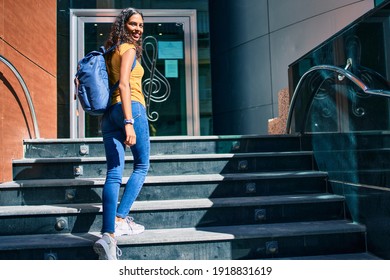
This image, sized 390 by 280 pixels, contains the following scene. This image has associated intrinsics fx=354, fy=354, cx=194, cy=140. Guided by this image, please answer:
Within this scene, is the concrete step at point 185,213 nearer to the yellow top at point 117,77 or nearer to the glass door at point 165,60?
the yellow top at point 117,77

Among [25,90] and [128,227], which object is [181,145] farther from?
[25,90]

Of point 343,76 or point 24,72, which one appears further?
point 24,72

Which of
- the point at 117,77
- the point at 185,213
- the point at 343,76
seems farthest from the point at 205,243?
the point at 343,76

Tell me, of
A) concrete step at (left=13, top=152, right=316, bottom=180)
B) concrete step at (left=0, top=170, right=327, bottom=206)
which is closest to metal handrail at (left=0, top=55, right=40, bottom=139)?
concrete step at (left=13, top=152, right=316, bottom=180)

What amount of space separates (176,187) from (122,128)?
847 millimetres

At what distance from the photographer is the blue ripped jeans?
1918mm

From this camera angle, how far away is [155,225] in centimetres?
239

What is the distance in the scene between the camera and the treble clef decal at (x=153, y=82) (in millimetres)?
5488

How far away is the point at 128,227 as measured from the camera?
2.15m

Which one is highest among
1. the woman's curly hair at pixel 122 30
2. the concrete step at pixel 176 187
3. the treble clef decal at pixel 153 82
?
A: the treble clef decal at pixel 153 82

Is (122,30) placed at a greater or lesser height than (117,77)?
greater

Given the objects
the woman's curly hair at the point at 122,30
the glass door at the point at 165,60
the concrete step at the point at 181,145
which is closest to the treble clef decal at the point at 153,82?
the glass door at the point at 165,60

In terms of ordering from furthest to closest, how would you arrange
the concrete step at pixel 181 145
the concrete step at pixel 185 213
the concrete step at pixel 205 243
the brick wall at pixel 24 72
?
the concrete step at pixel 181 145 < the brick wall at pixel 24 72 < the concrete step at pixel 185 213 < the concrete step at pixel 205 243
